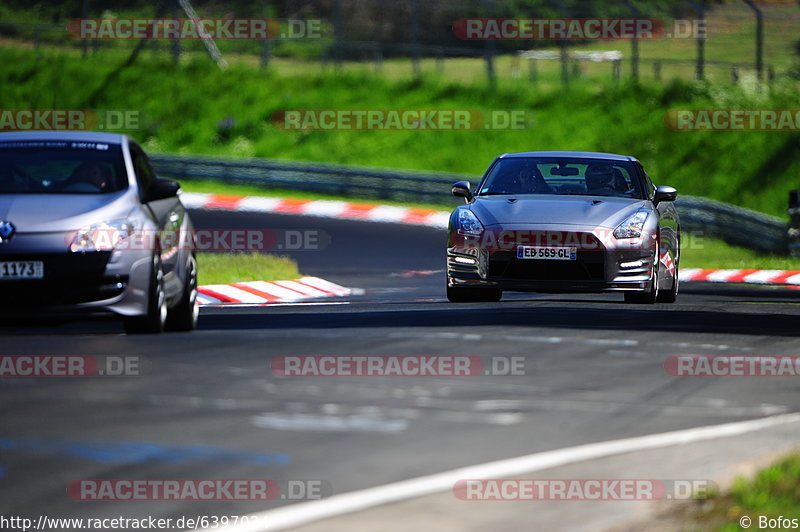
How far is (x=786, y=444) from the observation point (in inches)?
310

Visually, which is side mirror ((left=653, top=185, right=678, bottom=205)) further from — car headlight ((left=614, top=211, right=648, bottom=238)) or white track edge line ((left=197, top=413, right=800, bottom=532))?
white track edge line ((left=197, top=413, right=800, bottom=532))

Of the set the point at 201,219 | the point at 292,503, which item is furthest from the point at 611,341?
the point at 201,219

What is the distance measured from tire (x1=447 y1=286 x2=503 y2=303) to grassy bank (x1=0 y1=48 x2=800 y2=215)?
18404 mm

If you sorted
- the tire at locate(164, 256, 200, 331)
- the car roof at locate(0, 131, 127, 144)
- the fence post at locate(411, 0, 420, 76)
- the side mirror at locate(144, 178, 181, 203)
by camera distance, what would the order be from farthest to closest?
the fence post at locate(411, 0, 420, 76) → the tire at locate(164, 256, 200, 331) → the car roof at locate(0, 131, 127, 144) → the side mirror at locate(144, 178, 181, 203)

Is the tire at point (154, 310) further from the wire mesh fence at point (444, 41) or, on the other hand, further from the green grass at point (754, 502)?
the wire mesh fence at point (444, 41)

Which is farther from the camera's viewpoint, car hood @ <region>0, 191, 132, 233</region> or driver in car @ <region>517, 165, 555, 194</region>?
driver in car @ <region>517, 165, 555, 194</region>

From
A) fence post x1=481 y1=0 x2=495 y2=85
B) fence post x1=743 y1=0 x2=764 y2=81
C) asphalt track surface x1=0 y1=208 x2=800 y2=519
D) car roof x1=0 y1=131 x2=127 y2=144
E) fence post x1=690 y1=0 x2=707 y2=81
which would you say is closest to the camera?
asphalt track surface x1=0 y1=208 x2=800 y2=519

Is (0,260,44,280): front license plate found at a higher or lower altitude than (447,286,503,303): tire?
higher

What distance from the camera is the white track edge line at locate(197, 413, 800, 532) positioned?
6.06 metres

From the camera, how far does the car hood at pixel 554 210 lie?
13602 mm

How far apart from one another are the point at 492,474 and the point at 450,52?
31516 mm

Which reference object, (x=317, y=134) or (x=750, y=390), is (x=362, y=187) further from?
(x=750, y=390)

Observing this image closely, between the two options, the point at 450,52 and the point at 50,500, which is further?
the point at 450,52

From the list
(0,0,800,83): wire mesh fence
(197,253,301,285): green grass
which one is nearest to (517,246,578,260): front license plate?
(197,253,301,285): green grass
